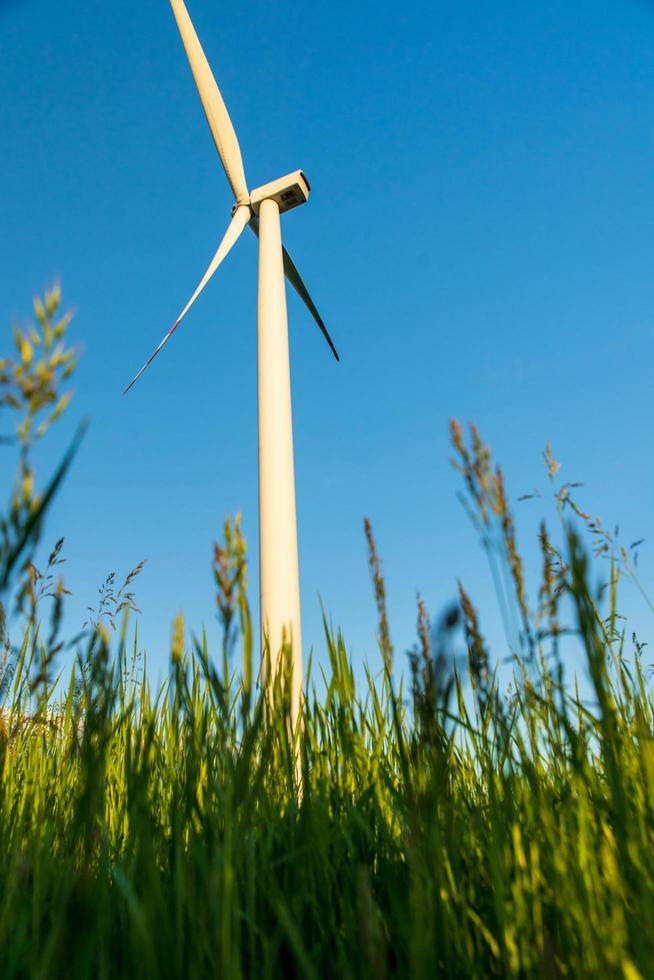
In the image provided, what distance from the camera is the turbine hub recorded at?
33.7 ft

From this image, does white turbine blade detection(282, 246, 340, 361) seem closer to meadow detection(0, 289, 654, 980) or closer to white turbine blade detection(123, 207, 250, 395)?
white turbine blade detection(123, 207, 250, 395)

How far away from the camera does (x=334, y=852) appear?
2.28 metres

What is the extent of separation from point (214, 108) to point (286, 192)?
6.72 feet

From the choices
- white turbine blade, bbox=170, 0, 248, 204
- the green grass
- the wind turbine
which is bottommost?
the green grass

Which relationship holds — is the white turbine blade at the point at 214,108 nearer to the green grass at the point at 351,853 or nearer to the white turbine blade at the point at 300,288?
the white turbine blade at the point at 300,288

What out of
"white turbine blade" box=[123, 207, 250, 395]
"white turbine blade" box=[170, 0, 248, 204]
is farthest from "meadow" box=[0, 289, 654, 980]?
"white turbine blade" box=[170, 0, 248, 204]

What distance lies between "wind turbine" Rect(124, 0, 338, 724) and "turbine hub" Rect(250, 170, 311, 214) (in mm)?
11

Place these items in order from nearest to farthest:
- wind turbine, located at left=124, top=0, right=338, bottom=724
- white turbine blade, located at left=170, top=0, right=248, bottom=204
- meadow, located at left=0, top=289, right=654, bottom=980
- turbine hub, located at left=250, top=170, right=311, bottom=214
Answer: meadow, located at left=0, top=289, right=654, bottom=980 → wind turbine, located at left=124, top=0, right=338, bottom=724 → turbine hub, located at left=250, top=170, right=311, bottom=214 → white turbine blade, located at left=170, top=0, right=248, bottom=204

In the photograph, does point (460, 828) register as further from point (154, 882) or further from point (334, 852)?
point (154, 882)

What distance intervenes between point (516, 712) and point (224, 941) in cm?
147

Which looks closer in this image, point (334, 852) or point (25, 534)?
point (25, 534)

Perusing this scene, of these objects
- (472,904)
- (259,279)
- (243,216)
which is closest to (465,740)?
(472,904)

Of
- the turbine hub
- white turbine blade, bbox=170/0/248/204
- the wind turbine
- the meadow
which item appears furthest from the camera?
white turbine blade, bbox=170/0/248/204

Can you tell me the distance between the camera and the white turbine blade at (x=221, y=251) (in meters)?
9.09
